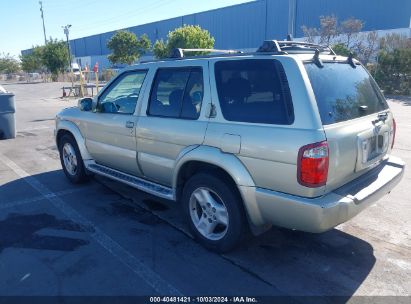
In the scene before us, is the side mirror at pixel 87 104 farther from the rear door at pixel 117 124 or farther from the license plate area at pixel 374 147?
the license plate area at pixel 374 147

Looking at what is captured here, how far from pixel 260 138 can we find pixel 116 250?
1.92m

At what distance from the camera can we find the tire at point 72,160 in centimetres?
555

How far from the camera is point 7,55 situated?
71.5 meters

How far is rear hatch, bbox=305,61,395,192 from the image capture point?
2.99 m

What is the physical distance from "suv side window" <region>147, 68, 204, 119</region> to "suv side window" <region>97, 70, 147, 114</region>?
32 cm

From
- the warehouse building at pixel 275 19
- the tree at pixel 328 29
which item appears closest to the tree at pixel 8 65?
the warehouse building at pixel 275 19

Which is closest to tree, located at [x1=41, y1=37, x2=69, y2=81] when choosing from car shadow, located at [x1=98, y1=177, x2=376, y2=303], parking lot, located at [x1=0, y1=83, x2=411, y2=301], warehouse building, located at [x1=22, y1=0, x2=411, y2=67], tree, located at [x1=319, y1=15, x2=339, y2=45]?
warehouse building, located at [x1=22, y1=0, x2=411, y2=67]

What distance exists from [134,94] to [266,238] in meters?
2.37

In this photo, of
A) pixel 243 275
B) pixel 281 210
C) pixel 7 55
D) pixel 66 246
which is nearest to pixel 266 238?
pixel 243 275

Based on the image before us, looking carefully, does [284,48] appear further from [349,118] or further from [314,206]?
[314,206]

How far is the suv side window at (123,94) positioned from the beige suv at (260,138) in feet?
0.10

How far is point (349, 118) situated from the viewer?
3244 mm

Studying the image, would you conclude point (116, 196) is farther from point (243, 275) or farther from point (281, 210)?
point (281, 210)

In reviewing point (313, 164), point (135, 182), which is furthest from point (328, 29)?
point (313, 164)
